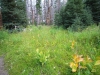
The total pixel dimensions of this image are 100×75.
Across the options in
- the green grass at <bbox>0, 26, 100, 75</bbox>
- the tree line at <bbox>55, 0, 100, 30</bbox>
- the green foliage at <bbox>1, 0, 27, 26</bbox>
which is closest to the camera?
the green grass at <bbox>0, 26, 100, 75</bbox>

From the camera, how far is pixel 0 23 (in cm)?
1139

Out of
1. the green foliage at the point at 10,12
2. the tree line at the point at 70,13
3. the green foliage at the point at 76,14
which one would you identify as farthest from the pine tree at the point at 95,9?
the green foliage at the point at 10,12

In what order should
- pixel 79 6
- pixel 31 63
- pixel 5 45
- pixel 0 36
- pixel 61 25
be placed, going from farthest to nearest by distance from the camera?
pixel 61 25
pixel 79 6
pixel 0 36
pixel 5 45
pixel 31 63

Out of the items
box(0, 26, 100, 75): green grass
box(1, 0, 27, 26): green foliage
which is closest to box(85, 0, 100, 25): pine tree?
box(0, 26, 100, 75): green grass

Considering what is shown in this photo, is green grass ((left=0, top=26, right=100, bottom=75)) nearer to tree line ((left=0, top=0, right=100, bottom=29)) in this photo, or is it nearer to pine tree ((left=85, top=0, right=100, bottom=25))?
tree line ((left=0, top=0, right=100, bottom=29))

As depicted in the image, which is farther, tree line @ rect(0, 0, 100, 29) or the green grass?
tree line @ rect(0, 0, 100, 29)

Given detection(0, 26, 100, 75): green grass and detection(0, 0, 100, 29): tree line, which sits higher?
detection(0, 0, 100, 29): tree line

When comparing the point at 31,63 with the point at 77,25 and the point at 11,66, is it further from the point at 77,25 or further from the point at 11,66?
the point at 77,25

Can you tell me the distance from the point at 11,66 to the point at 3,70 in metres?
0.36

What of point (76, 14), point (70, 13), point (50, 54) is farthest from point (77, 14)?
point (50, 54)

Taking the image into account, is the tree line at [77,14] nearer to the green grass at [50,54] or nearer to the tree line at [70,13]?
the tree line at [70,13]

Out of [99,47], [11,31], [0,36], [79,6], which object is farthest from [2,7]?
[99,47]

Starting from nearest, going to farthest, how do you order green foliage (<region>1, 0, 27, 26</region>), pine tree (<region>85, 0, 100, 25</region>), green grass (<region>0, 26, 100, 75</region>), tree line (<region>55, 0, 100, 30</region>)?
green grass (<region>0, 26, 100, 75</region>) < tree line (<region>55, 0, 100, 30</region>) < pine tree (<region>85, 0, 100, 25</region>) < green foliage (<region>1, 0, 27, 26</region>)

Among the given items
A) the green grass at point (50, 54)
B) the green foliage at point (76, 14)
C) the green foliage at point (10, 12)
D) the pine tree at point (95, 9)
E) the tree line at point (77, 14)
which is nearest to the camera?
the green grass at point (50, 54)
